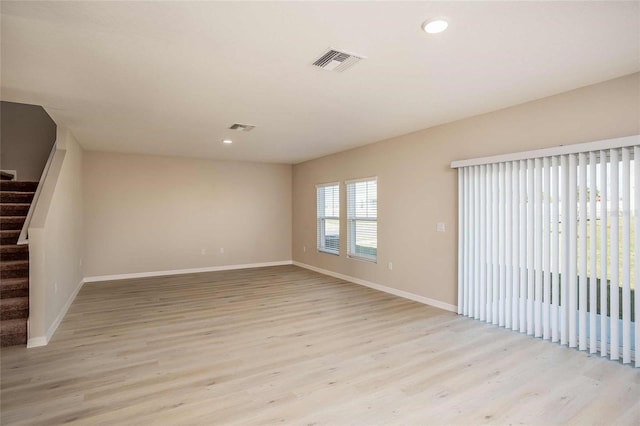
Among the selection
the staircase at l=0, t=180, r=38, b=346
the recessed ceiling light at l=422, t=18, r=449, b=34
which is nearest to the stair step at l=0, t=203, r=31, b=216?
the staircase at l=0, t=180, r=38, b=346

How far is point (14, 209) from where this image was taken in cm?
464

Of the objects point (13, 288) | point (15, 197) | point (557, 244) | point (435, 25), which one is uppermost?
point (435, 25)

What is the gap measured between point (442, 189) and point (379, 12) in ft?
10.2

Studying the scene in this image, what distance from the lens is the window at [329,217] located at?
6992mm

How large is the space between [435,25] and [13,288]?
487 cm

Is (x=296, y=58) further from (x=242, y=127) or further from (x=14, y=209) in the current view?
(x=14, y=209)

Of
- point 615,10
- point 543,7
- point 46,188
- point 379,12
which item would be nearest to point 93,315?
point 46,188

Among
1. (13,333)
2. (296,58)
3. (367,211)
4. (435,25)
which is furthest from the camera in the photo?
(367,211)

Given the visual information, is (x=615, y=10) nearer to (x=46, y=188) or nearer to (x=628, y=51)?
(x=628, y=51)

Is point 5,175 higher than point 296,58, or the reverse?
point 296,58

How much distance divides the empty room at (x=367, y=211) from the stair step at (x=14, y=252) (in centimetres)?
2

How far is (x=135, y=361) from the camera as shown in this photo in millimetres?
2988

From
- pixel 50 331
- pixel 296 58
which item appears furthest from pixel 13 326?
pixel 296 58

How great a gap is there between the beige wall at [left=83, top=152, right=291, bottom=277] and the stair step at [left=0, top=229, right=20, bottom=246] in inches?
88.1
